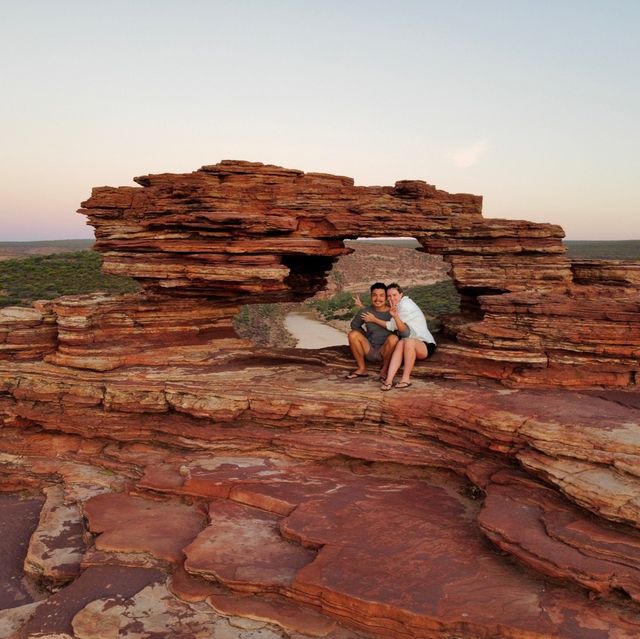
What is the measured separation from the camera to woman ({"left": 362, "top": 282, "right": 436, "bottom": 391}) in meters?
12.2

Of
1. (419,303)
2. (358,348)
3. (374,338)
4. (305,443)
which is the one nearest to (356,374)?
(358,348)

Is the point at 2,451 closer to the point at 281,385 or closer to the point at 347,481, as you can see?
the point at 281,385

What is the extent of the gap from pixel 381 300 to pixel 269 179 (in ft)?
13.1

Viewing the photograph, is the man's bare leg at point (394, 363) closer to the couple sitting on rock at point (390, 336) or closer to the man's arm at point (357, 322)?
the couple sitting on rock at point (390, 336)

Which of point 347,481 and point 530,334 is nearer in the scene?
point 347,481

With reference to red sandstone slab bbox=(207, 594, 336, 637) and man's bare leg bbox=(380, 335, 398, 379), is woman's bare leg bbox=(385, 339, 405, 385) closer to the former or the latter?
man's bare leg bbox=(380, 335, 398, 379)

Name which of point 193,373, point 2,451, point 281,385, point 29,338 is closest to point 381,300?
point 281,385

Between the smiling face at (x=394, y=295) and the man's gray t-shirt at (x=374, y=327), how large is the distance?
73 cm

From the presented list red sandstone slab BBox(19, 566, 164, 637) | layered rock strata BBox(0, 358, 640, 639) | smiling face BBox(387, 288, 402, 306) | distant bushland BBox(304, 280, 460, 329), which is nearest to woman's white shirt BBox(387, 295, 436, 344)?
smiling face BBox(387, 288, 402, 306)

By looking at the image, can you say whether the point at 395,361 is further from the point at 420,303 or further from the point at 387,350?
the point at 420,303

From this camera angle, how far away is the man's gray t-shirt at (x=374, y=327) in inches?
532

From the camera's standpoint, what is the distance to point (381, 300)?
13078 mm

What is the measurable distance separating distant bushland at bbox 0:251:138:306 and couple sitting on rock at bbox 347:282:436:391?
34.6m

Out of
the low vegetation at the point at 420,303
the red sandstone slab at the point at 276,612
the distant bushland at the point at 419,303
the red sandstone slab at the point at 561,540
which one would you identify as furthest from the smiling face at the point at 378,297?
the low vegetation at the point at 420,303
